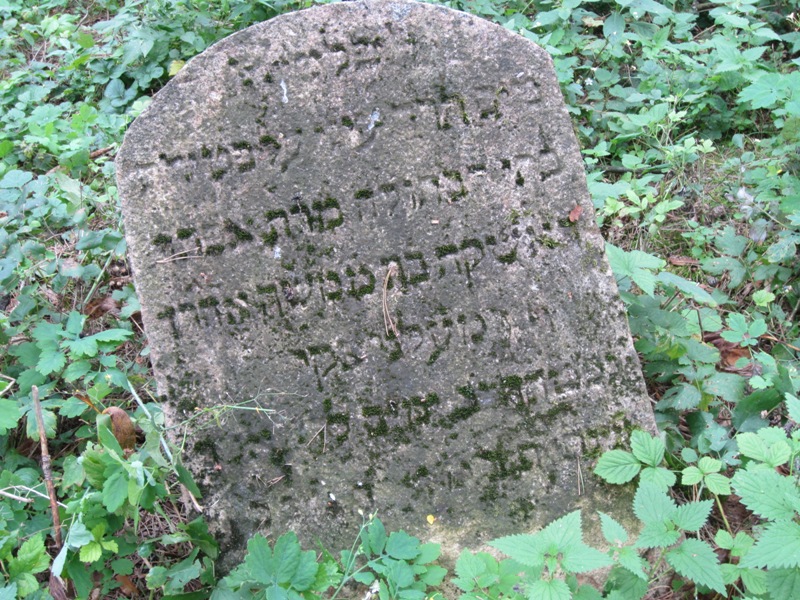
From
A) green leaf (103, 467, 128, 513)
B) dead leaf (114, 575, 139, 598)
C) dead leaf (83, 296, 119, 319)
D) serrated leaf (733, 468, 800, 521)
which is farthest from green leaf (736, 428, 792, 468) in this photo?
dead leaf (83, 296, 119, 319)

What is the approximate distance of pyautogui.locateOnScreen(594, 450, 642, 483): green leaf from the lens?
214 cm

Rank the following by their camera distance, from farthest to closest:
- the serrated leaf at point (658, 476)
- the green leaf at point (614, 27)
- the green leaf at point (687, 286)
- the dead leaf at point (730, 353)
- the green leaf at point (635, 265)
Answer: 1. the green leaf at point (614, 27)
2. the dead leaf at point (730, 353)
3. the green leaf at point (687, 286)
4. the green leaf at point (635, 265)
5. the serrated leaf at point (658, 476)

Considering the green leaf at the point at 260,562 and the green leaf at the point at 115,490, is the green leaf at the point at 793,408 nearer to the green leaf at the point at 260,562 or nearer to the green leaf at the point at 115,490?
the green leaf at the point at 260,562

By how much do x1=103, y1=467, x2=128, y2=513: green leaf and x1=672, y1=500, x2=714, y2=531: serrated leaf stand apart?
146cm

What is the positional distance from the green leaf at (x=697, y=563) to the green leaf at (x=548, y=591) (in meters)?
0.33

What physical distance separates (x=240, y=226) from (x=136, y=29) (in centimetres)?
225

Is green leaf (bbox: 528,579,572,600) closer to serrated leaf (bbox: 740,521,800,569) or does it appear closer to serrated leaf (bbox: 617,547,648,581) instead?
serrated leaf (bbox: 617,547,648,581)

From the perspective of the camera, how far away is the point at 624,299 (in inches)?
103

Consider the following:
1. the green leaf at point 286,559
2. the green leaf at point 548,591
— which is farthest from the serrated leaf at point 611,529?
the green leaf at point 286,559

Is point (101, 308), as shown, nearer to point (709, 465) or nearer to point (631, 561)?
point (631, 561)

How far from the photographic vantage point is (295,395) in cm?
225

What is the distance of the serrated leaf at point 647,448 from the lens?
2119 mm

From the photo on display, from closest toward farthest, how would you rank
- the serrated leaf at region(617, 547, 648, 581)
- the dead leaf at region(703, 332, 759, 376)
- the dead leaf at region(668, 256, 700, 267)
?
the serrated leaf at region(617, 547, 648, 581), the dead leaf at region(703, 332, 759, 376), the dead leaf at region(668, 256, 700, 267)

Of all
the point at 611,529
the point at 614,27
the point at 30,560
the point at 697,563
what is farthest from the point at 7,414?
the point at 614,27
